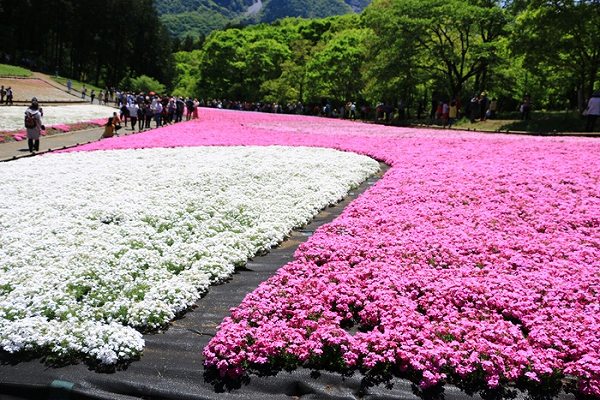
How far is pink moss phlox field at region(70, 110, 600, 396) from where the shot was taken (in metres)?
4.64

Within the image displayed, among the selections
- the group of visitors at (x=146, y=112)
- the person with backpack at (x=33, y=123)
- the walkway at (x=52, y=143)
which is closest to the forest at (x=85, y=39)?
the group of visitors at (x=146, y=112)

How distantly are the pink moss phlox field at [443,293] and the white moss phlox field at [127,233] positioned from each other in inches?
44.1

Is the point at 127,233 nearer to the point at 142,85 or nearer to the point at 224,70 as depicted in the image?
the point at 224,70

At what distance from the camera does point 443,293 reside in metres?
5.96

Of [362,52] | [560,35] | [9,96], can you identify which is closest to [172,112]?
[9,96]

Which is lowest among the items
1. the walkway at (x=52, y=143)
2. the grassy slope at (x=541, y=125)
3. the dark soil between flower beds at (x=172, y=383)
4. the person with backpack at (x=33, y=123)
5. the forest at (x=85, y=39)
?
the dark soil between flower beds at (x=172, y=383)

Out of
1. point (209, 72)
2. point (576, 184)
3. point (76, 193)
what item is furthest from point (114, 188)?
point (209, 72)

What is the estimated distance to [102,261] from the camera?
728 cm

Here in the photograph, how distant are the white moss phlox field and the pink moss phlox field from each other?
1119 mm

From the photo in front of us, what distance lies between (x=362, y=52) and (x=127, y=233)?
49512 mm

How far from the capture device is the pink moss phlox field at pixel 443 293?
4.64 metres

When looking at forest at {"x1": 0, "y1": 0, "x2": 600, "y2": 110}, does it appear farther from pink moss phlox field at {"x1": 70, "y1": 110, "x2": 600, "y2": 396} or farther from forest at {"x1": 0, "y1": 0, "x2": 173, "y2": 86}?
pink moss phlox field at {"x1": 70, "y1": 110, "x2": 600, "y2": 396}

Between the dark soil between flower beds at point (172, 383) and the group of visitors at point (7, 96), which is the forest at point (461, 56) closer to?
the dark soil between flower beds at point (172, 383)

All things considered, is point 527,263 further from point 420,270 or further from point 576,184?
point 576,184
